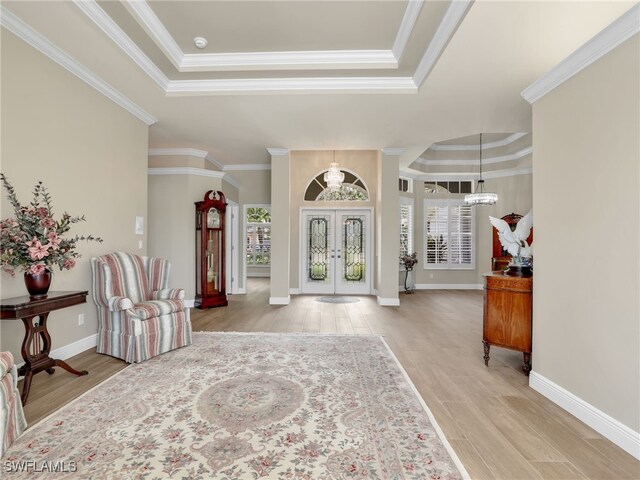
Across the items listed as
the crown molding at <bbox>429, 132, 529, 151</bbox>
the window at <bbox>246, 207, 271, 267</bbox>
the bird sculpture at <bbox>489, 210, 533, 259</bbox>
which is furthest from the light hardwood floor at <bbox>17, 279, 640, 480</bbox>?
the window at <bbox>246, 207, 271, 267</bbox>

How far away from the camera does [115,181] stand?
393 centimetres

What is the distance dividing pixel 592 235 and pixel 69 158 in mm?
4581

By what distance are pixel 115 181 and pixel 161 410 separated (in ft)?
9.42

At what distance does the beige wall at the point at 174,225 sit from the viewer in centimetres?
587

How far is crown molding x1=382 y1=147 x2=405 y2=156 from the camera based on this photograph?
602cm

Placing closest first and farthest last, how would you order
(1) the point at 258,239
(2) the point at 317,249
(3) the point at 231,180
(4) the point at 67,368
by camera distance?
(4) the point at 67,368, (3) the point at 231,180, (2) the point at 317,249, (1) the point at 258,239

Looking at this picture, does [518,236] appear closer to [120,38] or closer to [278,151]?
[120,38]

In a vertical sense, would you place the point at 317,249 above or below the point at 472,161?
below

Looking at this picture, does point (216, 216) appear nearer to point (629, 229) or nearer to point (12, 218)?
point (12, 218)

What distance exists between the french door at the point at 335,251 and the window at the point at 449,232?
78.8 inches

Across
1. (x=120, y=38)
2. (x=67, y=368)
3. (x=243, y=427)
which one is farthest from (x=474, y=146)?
(x=67, y=368)

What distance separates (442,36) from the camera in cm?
285

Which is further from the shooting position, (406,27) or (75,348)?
(75,348)

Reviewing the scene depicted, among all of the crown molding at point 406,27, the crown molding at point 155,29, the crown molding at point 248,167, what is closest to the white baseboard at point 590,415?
the crown molding at point 406,27
